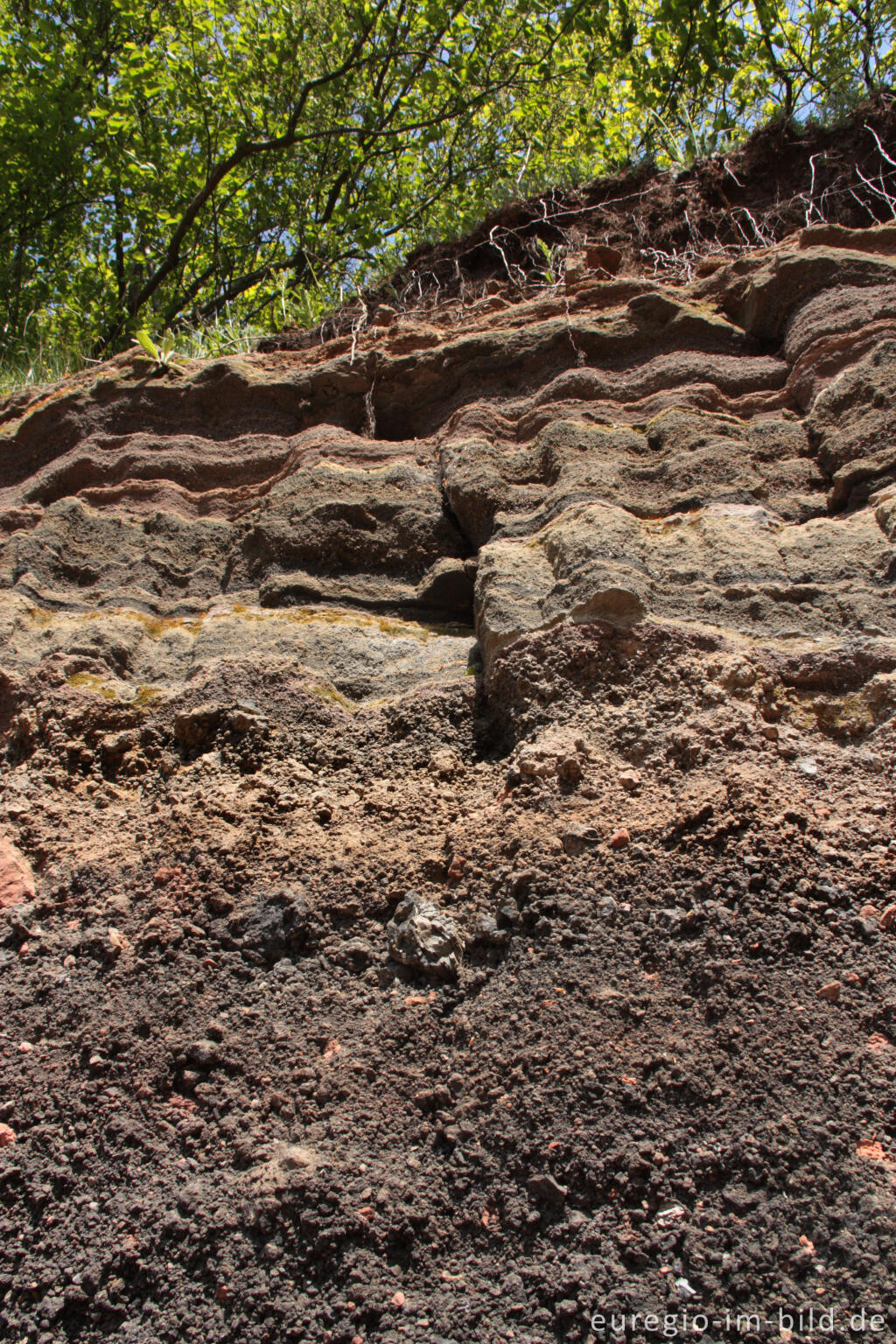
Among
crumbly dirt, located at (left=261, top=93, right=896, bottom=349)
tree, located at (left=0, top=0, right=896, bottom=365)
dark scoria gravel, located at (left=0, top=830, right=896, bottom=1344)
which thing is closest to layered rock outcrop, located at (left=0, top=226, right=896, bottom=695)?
crumbly dirt, located at (left=261, top=93, right=896, bottom=349)

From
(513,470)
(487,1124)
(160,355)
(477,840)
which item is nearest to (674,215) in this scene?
(513,470)

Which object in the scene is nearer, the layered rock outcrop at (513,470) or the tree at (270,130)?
the layered rock outcrop at (513,470)

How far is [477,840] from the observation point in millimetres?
2414

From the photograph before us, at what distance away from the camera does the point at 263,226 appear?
8.83 meters

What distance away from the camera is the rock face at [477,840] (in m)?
1.71

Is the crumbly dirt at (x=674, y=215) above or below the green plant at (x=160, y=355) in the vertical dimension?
above

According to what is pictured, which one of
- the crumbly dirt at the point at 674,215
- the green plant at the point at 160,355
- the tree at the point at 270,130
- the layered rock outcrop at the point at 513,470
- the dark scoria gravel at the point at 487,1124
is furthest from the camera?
the tree at the point at 270,130

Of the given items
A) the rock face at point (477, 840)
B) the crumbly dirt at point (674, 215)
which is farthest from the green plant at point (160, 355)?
the crumbly dirt at point (674, 215)

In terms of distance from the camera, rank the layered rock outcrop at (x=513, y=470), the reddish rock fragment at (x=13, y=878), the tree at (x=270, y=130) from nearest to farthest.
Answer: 1. the reddish rock fragment at (x=13, y=878)
2. the layered rock outcrop at (x=513, y=470)
3. the tree at (x=270, y=130)

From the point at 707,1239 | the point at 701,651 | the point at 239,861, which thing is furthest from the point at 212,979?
the point at 701,651

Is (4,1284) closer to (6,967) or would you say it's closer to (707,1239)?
(6,967)

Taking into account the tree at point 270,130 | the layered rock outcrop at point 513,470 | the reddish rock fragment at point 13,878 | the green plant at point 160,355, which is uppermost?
the tree at point 270,130

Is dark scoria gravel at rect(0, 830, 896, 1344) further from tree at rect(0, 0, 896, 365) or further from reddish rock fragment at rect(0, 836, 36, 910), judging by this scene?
tree at rect(0, 0, 896, 365)

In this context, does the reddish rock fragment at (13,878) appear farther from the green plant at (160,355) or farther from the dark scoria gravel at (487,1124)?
the green plant at (160,355)
